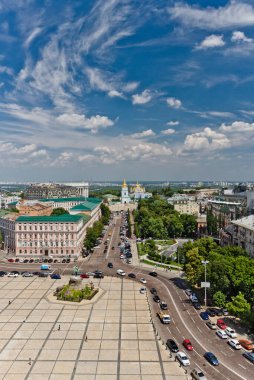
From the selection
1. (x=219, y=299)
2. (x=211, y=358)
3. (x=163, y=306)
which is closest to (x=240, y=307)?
(x=219, y=299)

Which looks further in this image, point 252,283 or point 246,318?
point 252,283

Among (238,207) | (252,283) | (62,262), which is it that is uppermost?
(238,207)

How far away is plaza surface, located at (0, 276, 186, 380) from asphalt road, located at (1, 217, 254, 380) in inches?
153

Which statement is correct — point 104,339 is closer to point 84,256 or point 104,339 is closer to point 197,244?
point 197,244

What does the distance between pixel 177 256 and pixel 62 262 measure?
128 ft

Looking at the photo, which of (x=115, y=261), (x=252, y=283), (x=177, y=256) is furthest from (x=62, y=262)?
(x=252, y=283)

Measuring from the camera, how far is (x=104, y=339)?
189ft

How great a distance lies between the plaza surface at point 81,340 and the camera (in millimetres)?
47906

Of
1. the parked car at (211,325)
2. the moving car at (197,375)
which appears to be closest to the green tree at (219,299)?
the parked car at (211,325)

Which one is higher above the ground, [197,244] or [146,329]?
[197,244]

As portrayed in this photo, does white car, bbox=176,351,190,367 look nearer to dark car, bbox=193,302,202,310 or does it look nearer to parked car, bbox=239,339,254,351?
parked car, bbox=239,339,254,351

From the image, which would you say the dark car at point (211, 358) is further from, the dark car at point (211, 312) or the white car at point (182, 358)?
the dark car at point (211, 312)

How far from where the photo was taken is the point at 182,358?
50.5m

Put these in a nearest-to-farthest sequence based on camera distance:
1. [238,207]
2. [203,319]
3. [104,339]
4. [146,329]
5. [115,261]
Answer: [104,339] < [146,329] < [203,319] < [115,261] < [238,207]
